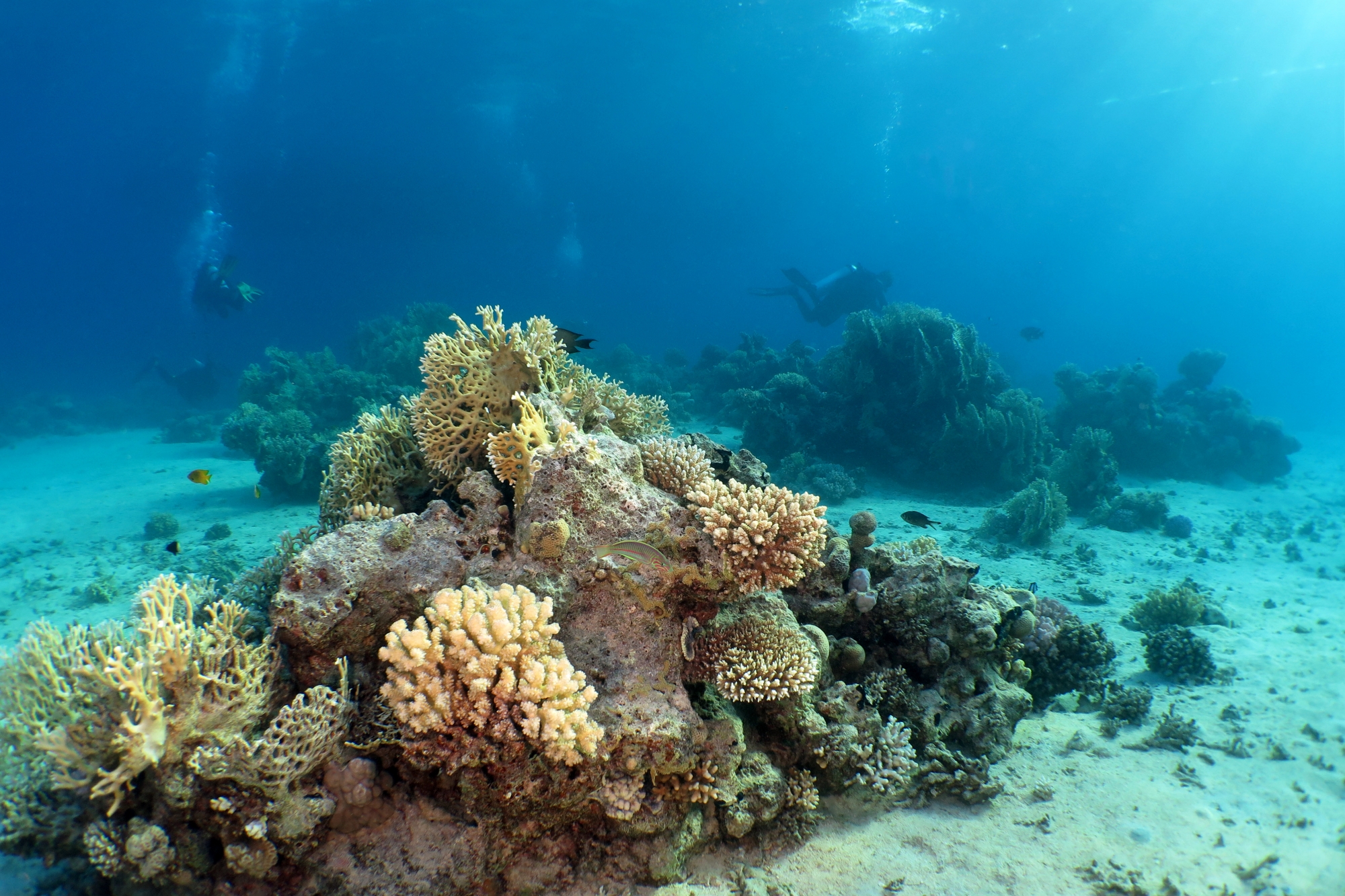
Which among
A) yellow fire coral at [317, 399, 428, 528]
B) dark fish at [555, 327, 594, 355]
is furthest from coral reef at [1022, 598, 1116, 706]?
yellow fire coral at [317, 399, 428, 528]

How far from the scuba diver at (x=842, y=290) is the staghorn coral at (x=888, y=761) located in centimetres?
3021

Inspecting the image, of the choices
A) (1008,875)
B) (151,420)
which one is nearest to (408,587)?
(1008,875)

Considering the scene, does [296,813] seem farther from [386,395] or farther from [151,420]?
[151,420]

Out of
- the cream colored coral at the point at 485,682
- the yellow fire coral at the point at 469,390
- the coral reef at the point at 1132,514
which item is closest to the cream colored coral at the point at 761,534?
the cream colored coral at the point at 485,682

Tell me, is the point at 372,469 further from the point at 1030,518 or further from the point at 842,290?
the point at 842,290

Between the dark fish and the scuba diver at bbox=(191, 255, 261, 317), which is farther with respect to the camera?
the scuba diver at bbox=(191, 255, 261, 317)

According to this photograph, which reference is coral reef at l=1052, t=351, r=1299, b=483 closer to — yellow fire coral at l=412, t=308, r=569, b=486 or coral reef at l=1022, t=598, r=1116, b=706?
coral reef at l=1022, t=598, r=1116, b=706

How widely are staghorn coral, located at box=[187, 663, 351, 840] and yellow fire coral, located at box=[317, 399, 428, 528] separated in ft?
6.61

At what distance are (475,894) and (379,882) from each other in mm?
512

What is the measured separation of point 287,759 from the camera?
9.74 ft

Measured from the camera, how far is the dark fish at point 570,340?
18.4 ft

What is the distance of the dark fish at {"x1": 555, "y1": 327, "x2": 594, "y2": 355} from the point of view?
221 inches

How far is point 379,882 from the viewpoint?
120 inches

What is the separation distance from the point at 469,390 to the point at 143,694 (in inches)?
116
